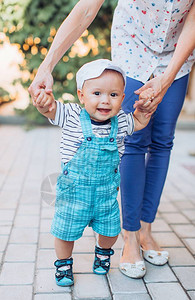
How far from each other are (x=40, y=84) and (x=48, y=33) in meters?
4.64

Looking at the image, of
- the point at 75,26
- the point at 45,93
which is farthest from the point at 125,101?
the point at 45,93

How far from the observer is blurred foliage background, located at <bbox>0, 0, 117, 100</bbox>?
5555 millimetres

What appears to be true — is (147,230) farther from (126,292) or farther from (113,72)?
(113,72)

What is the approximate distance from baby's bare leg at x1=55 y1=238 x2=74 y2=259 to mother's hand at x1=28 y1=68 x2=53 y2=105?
26.6 inches

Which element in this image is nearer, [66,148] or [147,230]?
[66,148]

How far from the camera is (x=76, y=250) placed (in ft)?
6.91

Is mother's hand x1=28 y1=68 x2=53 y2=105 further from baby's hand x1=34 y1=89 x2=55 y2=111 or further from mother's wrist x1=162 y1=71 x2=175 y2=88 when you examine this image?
mother's wrist x1=162 y1=71 x2=175 y2=88

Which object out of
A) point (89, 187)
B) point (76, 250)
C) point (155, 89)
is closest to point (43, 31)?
point (76, 250)

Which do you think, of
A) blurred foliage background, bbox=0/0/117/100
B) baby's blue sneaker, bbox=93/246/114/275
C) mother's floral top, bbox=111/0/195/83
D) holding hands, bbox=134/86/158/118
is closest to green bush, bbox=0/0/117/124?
blurred foliage background, bbox=0/0/117/100

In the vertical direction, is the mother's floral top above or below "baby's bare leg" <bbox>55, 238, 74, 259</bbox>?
above

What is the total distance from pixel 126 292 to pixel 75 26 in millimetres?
1265

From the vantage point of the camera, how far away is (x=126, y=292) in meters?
1.70

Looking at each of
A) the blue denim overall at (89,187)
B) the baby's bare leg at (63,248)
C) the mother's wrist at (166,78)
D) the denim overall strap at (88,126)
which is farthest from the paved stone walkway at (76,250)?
the mother's wrist at (166,78)

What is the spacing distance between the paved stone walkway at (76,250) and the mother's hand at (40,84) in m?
0.89
